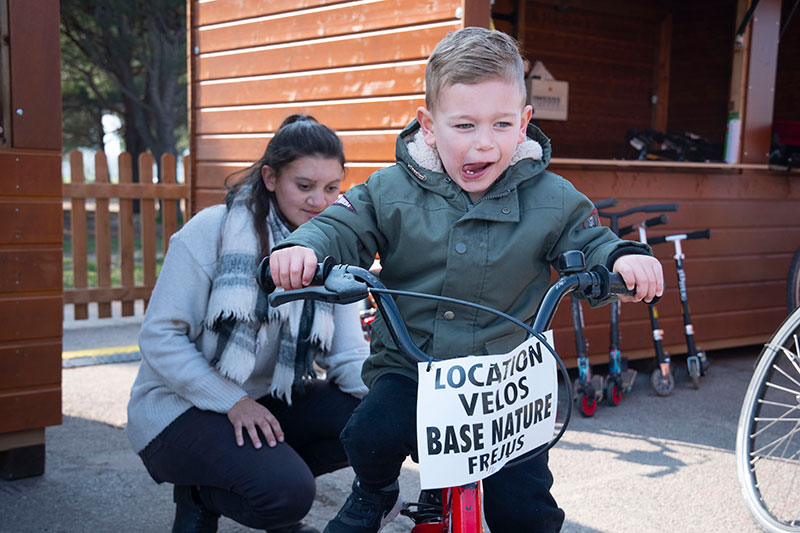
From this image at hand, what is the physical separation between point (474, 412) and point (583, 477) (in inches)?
98.3


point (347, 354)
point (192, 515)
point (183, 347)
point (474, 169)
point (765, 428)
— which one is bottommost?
point (192, 515)

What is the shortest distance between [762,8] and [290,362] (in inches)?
205

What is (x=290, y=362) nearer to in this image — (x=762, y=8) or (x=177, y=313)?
(x=177, y=313)

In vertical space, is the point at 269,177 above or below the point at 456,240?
above

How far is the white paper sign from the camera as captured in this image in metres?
1.57

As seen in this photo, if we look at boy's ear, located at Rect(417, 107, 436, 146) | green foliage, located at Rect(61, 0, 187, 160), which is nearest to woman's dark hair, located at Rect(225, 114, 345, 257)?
boy's ear, located at Rect(417, 107, 436, 146)

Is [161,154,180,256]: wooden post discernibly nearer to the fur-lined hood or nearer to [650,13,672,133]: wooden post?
[650,13,672,133]: wooden post

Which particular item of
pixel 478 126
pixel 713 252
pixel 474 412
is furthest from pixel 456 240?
pixel 713 252

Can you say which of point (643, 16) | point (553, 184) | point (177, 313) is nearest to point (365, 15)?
point (177, 313)

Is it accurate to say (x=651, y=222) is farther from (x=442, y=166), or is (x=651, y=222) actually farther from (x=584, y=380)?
(x=442, y=166)

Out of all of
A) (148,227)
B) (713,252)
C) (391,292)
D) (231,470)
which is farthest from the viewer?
(148,227)

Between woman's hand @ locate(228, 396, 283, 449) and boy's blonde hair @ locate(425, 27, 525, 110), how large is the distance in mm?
1250

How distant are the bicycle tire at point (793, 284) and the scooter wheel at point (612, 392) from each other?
219 cm

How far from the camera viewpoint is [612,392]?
504cm
